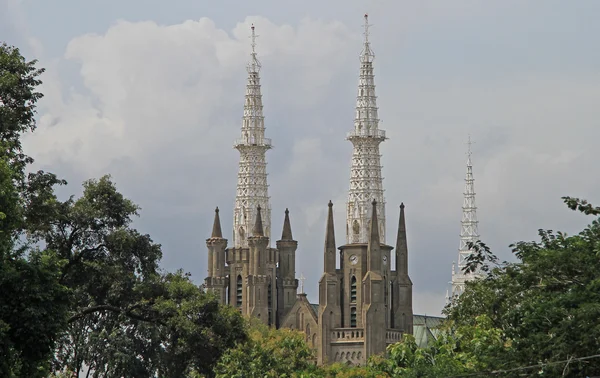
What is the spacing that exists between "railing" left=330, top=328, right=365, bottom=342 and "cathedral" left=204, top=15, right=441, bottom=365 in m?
0.08

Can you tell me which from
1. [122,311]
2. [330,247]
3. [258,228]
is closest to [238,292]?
[258,228]

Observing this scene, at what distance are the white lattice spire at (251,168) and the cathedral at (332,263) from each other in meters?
0.09

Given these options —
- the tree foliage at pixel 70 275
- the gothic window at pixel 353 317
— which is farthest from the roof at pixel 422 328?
the tree foliage at pixel 70 275

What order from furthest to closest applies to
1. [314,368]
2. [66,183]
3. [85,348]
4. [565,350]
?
1. [314,368]
2. [85,348]
3. [66,183]
4. [565,350]

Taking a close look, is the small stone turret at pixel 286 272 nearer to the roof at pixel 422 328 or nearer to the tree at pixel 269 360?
the roof at pixel 422 328

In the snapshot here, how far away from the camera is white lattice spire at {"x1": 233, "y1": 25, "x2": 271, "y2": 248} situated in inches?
5915

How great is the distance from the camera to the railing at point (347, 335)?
461ft

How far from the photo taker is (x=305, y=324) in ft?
475

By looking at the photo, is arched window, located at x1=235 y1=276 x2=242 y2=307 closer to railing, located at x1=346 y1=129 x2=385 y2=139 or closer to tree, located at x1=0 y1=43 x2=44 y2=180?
railing, located at x1=346 y1=129 x2=385 y2=139

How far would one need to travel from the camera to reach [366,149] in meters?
146

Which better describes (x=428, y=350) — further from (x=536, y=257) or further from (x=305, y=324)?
(x=305, y=324)

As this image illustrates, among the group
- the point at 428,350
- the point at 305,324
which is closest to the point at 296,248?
the point at 305,324

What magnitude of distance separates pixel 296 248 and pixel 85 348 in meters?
70.6

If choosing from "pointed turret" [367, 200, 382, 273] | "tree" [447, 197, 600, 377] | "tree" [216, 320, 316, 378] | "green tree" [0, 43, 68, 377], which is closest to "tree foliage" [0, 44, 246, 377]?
"green tree" [0, 43, 68, 377]
